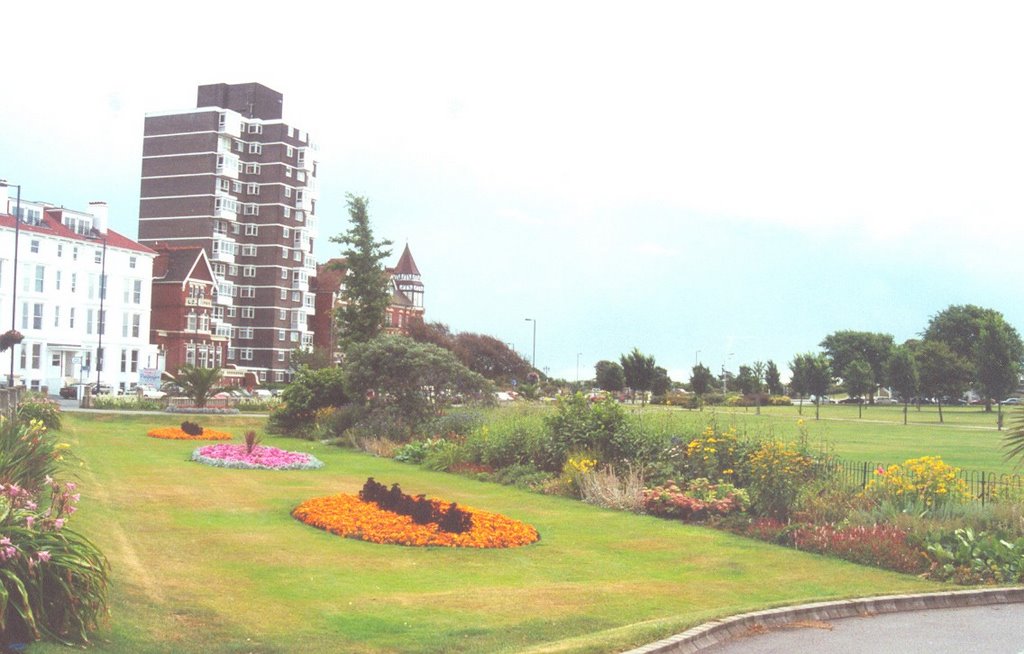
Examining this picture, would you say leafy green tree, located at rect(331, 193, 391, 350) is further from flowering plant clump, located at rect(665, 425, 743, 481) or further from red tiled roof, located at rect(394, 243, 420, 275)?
red tiled roof, located at rect(394, 243, 420, 275)

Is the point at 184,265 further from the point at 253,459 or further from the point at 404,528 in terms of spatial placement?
the point at 404,528

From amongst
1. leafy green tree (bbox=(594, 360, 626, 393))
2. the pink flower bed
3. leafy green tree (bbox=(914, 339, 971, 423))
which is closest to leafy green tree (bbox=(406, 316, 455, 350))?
leafy green tree (bbox=(594, 360, 626, 393))

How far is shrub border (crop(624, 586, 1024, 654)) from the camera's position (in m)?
9.01

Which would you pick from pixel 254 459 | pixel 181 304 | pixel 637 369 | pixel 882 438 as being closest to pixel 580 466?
pixel 254 459

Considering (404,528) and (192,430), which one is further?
(192,430)

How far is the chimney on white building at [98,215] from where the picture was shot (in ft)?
268

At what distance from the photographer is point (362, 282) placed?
58562 millimetres

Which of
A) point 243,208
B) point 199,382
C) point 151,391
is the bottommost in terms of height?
point 151,391

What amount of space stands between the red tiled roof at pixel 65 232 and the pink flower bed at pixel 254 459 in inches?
2073

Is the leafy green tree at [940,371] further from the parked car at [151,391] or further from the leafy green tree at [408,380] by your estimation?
the leafy green tree at [408,380]

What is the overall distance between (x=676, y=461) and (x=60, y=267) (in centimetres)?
6794

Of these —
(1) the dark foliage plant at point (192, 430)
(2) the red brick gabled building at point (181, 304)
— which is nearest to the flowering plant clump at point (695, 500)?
(1) the dark foliage plant at point (192, 430)

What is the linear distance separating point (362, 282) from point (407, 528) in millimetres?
44130

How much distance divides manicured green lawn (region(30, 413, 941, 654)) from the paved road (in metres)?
0.64
